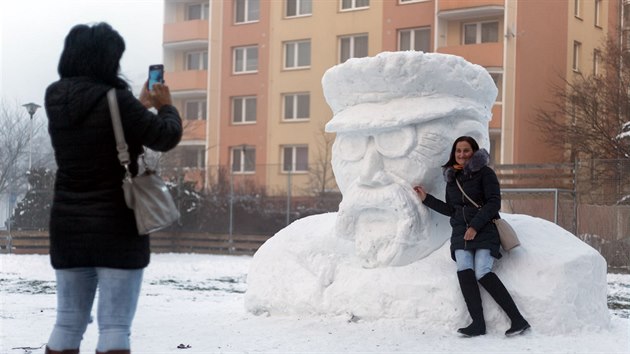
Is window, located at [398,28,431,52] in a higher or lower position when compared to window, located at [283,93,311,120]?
higher

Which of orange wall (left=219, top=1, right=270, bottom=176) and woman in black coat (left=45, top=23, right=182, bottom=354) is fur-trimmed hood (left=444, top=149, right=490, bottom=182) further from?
orange wall (left=219, top=1, right=270, bottom=176)

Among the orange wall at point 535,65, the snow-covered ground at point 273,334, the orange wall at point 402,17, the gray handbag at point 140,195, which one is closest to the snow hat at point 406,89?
the snow-covered ground at point 273,334

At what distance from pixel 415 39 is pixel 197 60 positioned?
9.76m

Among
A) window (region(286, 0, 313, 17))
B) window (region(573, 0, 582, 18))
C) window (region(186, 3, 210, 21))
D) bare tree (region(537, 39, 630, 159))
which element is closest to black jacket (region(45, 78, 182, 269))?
bare tree (region(537, 39, 630, 159))

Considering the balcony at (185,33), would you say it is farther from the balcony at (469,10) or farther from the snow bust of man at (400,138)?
the snow bust of man at (400,138)

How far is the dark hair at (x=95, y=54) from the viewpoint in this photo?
164 inches

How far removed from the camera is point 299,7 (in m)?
30.4

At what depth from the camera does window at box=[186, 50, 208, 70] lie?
33906 mm

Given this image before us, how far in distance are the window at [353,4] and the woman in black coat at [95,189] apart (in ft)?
83.2

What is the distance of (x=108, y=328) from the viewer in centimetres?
398

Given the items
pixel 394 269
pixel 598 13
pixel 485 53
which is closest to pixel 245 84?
pixel 485 53

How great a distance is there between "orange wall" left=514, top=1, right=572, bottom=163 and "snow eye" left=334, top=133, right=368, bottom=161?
63.5 ft

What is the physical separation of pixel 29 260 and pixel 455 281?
1130 centimetres

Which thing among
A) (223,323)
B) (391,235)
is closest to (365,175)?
(391,235)
